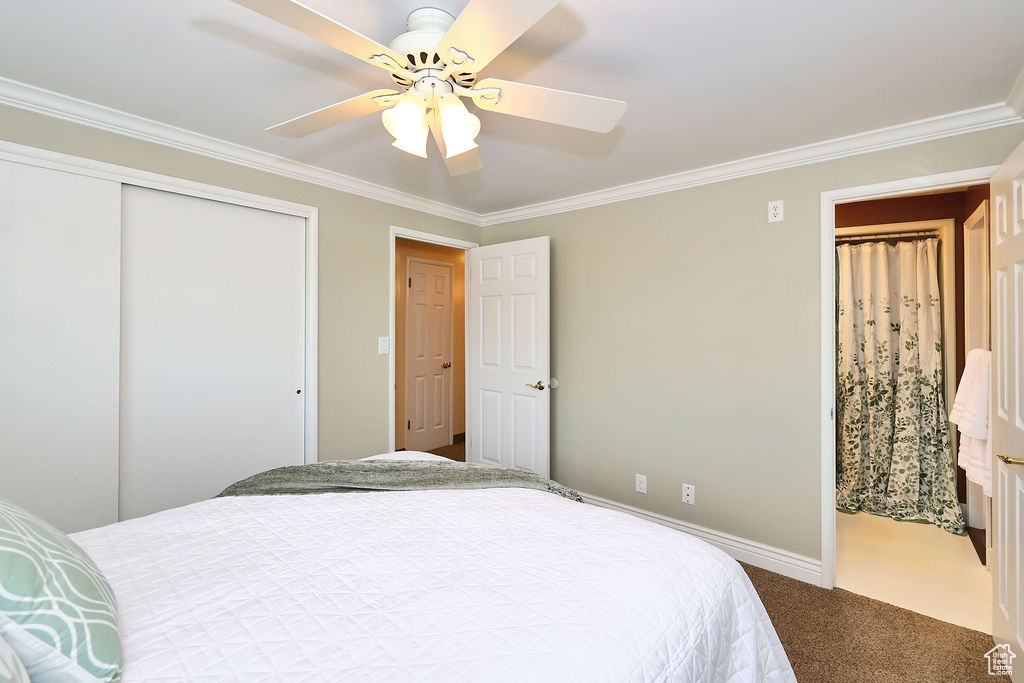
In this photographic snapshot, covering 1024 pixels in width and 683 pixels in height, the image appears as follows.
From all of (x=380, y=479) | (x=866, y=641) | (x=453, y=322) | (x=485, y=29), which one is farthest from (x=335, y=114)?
(x=453, y=322)

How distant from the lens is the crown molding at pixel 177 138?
2.03 meters

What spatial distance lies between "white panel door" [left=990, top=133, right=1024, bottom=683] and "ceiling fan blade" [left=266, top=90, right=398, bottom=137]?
2.19m

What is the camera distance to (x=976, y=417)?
251 cm

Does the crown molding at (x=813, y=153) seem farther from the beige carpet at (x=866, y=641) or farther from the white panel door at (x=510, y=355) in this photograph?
the beige carpet at (x=866, y=641)

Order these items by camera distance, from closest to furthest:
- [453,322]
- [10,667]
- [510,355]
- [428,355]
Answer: [10,667] → [510,355] → [428,355] → [453,322]

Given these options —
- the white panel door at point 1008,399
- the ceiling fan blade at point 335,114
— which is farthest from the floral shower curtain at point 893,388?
the ceiling fan blade at point 335,114

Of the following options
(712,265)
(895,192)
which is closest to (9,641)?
(712,265)

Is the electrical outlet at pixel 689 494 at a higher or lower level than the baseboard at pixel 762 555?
higher

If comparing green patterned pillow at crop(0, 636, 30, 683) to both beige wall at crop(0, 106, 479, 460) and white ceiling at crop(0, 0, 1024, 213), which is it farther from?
beige wall at crop(0, 106, 479, 460)

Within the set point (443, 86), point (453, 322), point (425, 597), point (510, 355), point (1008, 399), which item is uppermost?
point (443, 86)

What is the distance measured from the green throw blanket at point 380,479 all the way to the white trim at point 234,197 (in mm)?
1116

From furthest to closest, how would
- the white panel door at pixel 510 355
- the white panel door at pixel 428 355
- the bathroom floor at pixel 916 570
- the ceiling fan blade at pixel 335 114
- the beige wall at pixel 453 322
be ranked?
the white panel door at pixel 428 355 < the beige wall at pixel 453 322 < the white panel door at pixel 510 355 < the bathroom floor at pixel 916 570 < the ceiling fan blade at pixel 335 114

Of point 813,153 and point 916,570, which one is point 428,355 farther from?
point 916,570

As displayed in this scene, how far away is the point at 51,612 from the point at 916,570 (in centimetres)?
363
